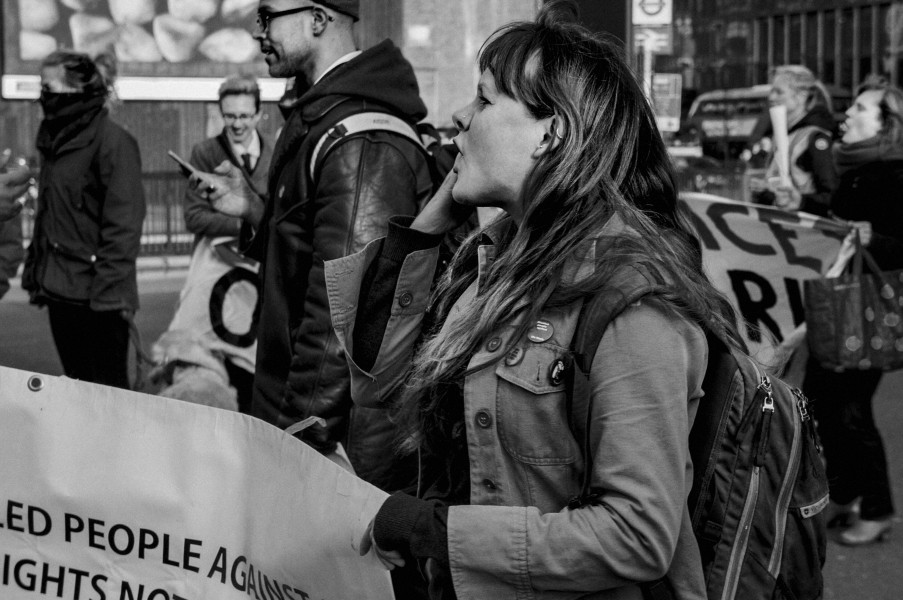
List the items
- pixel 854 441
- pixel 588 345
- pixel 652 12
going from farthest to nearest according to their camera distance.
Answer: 1. pixel 652 12
2. pixel 854 441
3. pixel 588 345

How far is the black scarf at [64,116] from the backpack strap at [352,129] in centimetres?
327

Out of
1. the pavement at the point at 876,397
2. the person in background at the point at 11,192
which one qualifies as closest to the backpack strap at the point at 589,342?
the person in background at the point at 11,192

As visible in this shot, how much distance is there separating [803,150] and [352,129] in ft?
14.3

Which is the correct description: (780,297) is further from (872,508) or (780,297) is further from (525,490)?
(525,490)

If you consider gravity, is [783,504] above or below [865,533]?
above

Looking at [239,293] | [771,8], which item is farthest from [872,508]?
[771,8]

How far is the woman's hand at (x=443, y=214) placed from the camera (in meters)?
2.62

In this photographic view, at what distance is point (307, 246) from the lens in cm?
350

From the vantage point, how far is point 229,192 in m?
4.01

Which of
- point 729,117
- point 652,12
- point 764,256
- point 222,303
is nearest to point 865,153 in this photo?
point 764,256

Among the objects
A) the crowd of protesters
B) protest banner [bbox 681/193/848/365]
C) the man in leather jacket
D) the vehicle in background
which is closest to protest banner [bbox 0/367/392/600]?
the crowd of protesters

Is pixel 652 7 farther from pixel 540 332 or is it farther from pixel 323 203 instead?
pixel 540 332

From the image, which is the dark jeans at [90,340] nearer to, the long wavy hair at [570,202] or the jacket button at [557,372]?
the long wavy hair at [570,202]

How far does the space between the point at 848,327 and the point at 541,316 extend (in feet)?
13.1
